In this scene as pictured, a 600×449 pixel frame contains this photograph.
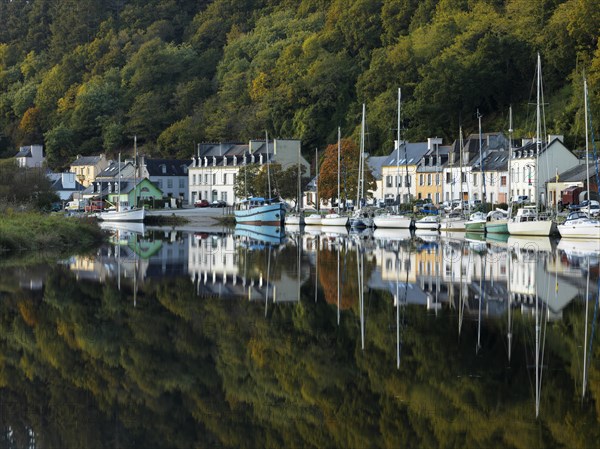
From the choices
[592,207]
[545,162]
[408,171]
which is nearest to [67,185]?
[408,171]

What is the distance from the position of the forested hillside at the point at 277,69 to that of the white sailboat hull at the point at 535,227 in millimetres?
23033

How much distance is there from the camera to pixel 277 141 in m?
108

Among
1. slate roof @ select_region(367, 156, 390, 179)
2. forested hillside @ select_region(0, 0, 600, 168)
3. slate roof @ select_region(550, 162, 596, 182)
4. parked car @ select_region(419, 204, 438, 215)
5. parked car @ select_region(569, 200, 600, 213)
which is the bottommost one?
parked car @ select_region(419, 204, 438, 215)

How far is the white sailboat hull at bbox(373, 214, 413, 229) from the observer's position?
2763 inches

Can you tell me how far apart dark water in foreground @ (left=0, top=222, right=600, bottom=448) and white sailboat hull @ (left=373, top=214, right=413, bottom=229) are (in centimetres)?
3423

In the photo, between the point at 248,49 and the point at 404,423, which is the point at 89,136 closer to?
the point at 248,49

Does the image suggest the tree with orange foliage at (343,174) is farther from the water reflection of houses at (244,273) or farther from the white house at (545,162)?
the water reflection of houses at (244,273)

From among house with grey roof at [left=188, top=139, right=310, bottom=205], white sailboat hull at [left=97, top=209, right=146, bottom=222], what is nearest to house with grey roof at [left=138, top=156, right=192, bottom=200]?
house with grey roof at [left=188, top=139, right=310, bottom=205]

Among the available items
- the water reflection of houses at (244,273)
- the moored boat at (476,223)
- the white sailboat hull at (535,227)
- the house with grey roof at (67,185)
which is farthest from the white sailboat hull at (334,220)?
the house with grey roof at (67,185)

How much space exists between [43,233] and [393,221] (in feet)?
89.8

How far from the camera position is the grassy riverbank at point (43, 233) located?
152ft

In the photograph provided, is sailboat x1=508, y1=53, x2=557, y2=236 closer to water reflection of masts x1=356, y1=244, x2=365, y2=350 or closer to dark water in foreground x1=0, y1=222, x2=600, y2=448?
water reflection of masts x1=356, y1=244, x2=365, y2=350

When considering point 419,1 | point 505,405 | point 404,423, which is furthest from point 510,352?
point 419,1

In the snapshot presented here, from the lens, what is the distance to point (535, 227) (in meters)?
56.8
